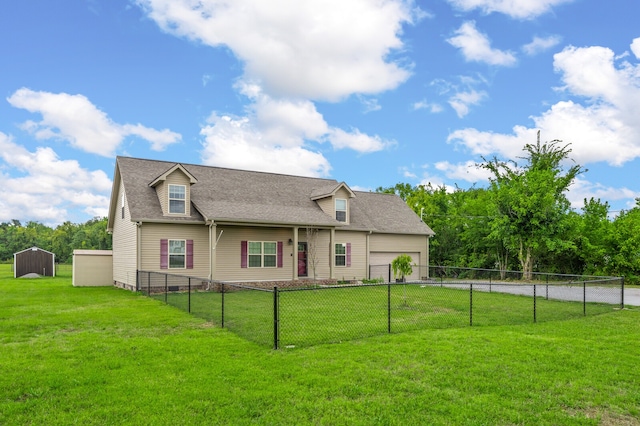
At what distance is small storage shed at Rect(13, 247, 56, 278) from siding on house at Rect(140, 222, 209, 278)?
51.8ft

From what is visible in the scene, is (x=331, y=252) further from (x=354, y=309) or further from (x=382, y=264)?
(x=354, y=309)

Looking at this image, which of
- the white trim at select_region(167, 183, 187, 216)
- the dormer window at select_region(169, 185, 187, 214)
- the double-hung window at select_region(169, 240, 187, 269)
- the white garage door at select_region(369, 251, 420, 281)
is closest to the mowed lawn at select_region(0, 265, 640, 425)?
the double-hung window at select_region(169, 240, 187, 269)

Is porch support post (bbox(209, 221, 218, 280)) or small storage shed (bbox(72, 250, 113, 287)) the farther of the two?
small storage shed (bbox(72, 250, 113, 287))

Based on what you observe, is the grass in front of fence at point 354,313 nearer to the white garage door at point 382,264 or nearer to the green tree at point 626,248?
the white garage door at point 382,264

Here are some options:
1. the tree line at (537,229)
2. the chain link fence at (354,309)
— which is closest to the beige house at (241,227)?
the chain link fence at (354,309)

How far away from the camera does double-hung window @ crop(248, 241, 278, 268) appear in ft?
65.1

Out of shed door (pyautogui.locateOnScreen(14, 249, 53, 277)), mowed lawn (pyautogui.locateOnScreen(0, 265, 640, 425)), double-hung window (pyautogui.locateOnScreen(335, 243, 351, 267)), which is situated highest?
double-hung window (pyautogui.locateOnScreen(335, 243, 351, 267))

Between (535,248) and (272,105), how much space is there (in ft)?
59.2

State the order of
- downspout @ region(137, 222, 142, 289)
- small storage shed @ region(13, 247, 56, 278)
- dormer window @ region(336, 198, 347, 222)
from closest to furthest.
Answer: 1. downspout @ region(137, 222, 142, 289)
2. dormer window @ region(336, 198, 347, 222)
3. small storage shed @ region(13, 247, 56, 278)

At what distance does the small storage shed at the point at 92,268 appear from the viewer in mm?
20984

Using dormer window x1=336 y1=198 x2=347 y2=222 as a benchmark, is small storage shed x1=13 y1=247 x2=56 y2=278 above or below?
below

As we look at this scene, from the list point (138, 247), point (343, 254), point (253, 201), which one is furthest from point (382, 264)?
point (138, 247)

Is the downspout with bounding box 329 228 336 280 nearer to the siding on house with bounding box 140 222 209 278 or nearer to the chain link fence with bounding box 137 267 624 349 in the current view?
the chain link fence with bounding box 137 267 624 349

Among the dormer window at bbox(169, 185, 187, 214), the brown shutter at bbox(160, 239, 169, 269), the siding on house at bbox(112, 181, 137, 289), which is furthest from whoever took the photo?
the dormer window at bbox(169, 185, 187, 214)
